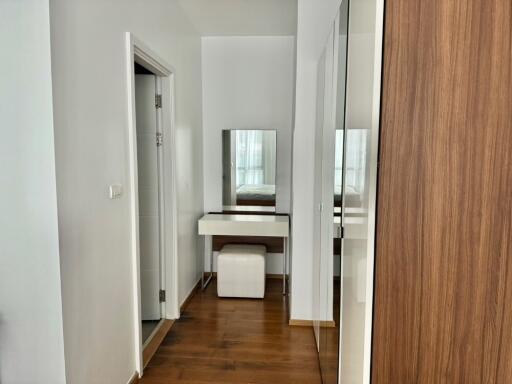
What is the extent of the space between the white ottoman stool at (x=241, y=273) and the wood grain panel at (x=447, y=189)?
259cm

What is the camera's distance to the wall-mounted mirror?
4094 mm

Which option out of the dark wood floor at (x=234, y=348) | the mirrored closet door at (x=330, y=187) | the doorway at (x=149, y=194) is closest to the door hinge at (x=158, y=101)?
the doorway at (x=149, y=194)

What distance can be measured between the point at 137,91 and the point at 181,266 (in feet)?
5.02

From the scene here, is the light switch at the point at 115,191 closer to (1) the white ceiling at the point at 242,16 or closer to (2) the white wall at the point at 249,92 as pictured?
(1) the white ceiling at the point at 242,16

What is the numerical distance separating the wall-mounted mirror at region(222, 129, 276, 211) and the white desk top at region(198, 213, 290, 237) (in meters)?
0.44

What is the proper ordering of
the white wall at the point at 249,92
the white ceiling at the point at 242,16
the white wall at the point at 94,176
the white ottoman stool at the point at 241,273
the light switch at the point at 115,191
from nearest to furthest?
the white wall at the point at 94,176, the light switch at the point at 115,191, the white ceiling at the point at 242,16, the white ottoman stool at the point at 241,273, the white wall at the point at 249,92

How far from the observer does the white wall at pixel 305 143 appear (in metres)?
2.77

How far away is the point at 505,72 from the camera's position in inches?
36.3

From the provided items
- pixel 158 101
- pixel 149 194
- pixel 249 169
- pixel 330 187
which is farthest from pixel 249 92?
pixel 330 187

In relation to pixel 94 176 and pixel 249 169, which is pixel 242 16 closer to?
pixel 249 169

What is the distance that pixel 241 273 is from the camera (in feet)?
11.8

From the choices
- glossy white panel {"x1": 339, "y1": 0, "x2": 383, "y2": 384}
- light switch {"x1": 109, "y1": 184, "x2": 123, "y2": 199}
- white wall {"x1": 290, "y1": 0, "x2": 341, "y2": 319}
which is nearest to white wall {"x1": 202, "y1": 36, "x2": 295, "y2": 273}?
white wall {"x1": 290, "y1": 0, "x2": 341, "y2": 319}

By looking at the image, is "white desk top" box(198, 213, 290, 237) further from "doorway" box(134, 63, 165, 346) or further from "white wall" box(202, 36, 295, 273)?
"doorway" box(134, 63, 165, 346)

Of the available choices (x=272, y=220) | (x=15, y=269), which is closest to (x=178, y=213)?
(x=272, y=220)
